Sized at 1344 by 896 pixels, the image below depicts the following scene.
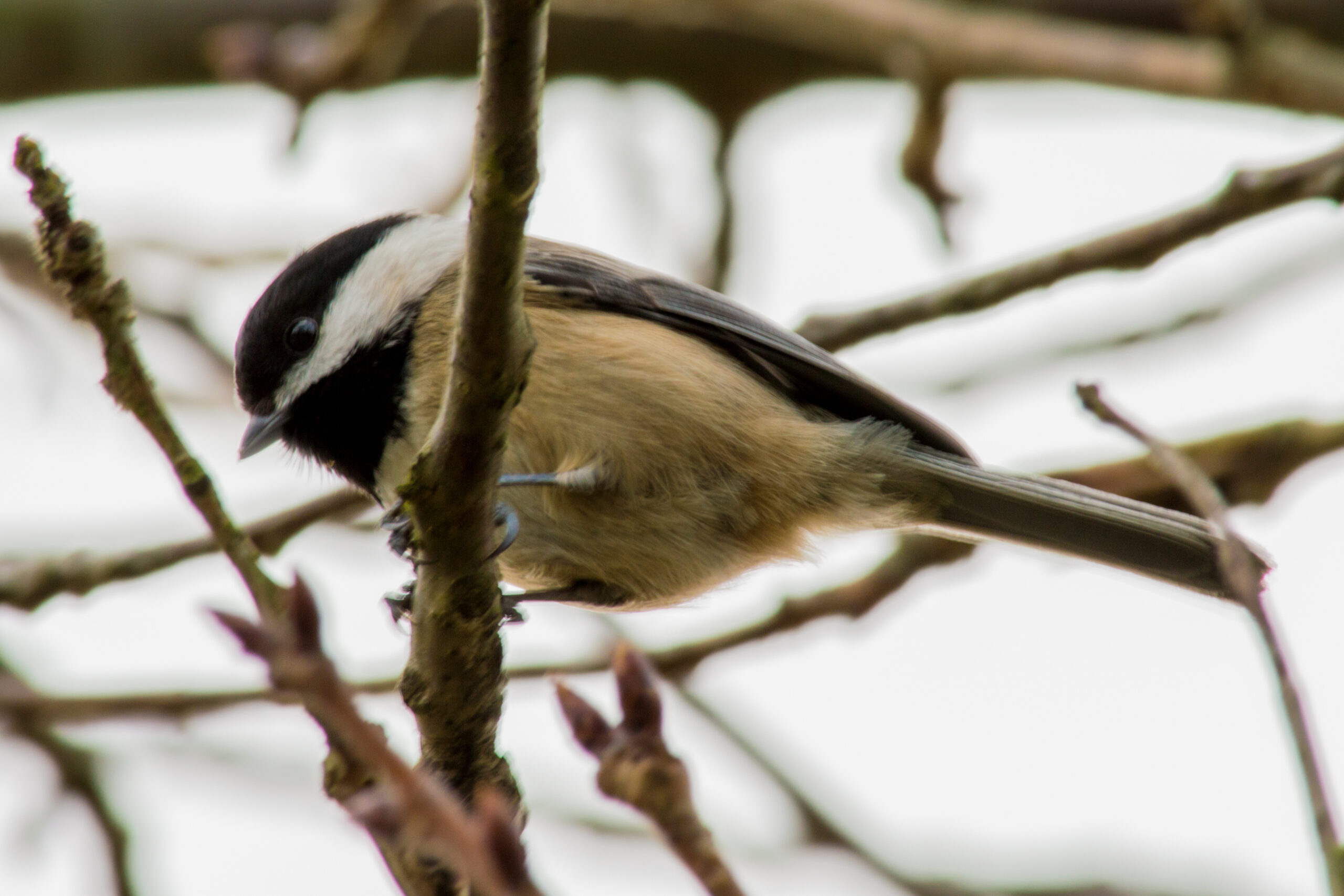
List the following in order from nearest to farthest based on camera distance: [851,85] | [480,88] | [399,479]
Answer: [480,88] < [399,479] < [851,85]

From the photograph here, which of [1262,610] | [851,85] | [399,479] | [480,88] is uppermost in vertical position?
[851,85]

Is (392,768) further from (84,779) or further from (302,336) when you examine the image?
(84,779)

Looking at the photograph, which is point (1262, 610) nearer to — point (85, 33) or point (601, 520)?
point (601, 520)

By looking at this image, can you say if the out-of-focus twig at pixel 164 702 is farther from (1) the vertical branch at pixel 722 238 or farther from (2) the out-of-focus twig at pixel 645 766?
(2) the out-of-focus twig at pixel 645 766

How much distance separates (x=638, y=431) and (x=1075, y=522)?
793 mm

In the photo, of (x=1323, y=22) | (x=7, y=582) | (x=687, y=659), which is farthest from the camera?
(x=1323, y=22)

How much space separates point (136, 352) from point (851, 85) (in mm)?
2814

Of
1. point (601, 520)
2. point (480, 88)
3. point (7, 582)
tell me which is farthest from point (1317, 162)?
point (7, 582)

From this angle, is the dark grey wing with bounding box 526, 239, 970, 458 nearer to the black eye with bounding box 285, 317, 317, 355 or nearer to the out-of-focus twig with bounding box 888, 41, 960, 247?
the black eye with bounding box 285, 317, 317, 355

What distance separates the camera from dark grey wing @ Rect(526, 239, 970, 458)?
2486 millimetres

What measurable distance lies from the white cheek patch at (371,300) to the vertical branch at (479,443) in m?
0.82

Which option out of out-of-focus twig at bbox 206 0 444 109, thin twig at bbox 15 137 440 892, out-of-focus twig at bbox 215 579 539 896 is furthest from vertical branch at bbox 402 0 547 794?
out-of-focus twig at bbox 206 0 444 109

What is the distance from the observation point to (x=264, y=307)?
2471 millimetres

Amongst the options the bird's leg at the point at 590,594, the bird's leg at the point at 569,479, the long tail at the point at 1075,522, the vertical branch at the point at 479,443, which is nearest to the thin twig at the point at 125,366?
the vertical branch at the point at 479,443
